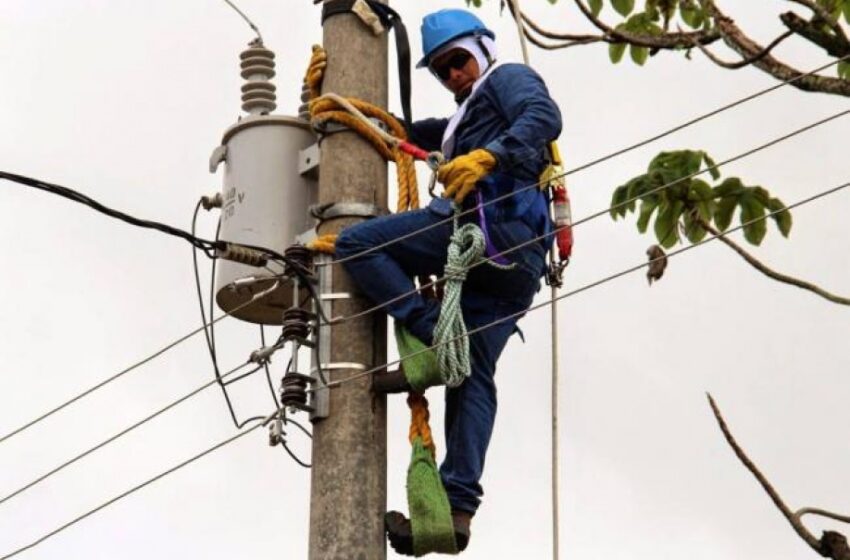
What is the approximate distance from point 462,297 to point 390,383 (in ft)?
1.62

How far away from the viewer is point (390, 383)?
568 centimetres

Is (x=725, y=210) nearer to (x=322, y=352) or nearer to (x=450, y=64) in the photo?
(x=450, y=64)

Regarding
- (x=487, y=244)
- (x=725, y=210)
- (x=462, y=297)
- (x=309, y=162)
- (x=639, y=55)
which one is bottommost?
(x=462, y=297)

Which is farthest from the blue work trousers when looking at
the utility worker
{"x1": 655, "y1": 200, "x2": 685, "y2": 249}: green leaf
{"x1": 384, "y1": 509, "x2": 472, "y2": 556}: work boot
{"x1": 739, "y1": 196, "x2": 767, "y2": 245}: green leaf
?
{"x1": 739, "y1": 196, "x2": 767, "y2": 245}: green leaf

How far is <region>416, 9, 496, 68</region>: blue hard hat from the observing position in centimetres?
648

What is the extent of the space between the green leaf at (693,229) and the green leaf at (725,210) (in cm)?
6

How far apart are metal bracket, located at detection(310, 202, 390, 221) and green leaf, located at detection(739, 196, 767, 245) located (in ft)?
3.87

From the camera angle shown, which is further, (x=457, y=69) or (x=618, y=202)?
(x=457, y=69)

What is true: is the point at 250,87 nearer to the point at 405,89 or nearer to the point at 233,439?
the point at 405,89

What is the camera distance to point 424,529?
18.1 ft

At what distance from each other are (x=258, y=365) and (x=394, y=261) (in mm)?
565

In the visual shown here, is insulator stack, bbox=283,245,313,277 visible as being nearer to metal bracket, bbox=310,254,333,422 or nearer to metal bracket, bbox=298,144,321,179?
metal bracket, bbox=310,254,333,422

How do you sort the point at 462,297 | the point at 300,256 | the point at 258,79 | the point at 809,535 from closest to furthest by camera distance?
the point at 809,535 < the point at 300,256 < the point at 462,297 < the point at 258,79

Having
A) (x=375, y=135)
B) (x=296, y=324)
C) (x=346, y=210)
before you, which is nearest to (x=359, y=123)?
(x=375, y=135)
